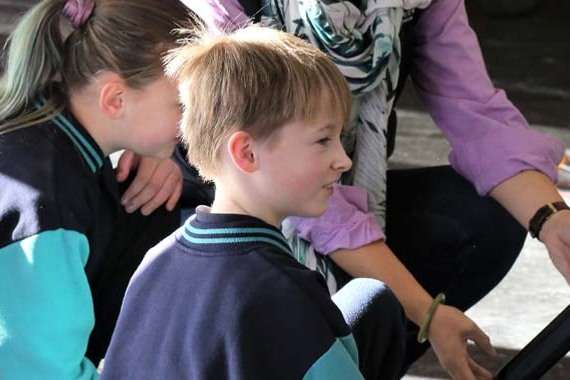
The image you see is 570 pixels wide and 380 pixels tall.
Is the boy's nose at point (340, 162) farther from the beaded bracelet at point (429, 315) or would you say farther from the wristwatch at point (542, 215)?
the wristwatch at point (542, 215)

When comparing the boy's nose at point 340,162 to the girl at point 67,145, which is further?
the girl at point 67,145

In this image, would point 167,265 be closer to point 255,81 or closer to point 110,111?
point 255,81

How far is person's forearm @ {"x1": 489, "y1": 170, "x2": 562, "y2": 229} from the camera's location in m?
1.73

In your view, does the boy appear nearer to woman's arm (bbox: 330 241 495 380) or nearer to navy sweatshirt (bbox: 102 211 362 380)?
navy sweatshirt (bbox: 102 211 362 380)

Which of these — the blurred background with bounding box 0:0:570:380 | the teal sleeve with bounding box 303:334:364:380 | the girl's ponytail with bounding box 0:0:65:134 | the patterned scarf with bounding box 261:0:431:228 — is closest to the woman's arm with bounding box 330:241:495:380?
the patterned scarf with bounding box 261:0:431:228

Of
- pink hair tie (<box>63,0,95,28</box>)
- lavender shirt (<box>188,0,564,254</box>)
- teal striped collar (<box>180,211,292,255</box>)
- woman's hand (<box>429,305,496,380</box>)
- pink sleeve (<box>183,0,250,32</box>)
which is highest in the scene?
pink hair tie (<box>63,0,95,28</box>)

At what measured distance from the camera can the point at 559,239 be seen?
1.65 metres

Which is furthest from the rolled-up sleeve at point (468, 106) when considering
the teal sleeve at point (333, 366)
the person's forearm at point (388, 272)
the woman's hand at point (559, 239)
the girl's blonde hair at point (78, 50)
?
the teal sleeve at point (333, 366)

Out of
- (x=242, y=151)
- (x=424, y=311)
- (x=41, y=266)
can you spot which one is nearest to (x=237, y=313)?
(x=242, y=151)

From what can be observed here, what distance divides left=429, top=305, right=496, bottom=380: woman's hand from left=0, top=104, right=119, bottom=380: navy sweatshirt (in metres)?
0.45

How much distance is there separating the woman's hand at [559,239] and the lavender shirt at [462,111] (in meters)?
0.11

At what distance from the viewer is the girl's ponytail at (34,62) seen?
1.61 m

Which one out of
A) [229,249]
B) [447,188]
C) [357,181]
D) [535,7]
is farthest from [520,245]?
[535,7]

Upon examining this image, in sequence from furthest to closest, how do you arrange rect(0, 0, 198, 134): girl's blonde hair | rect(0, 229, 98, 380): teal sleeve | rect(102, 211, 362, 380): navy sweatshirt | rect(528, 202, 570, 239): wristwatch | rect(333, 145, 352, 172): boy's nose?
rect(528, 202, 570, 239): wristwatch, rect(0, 0, 198, 134): girl's blonde hair, rect(0, 229, 98, 380): teal sleeve, rect(333, 145, 352, 172): boy's nose, rect(102, 211, 362, 380): navy sweatshirt
